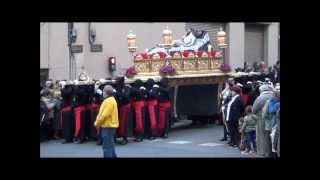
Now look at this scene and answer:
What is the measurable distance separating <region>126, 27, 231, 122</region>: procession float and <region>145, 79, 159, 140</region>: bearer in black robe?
58 centimetres

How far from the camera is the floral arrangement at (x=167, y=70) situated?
15570 millimetres

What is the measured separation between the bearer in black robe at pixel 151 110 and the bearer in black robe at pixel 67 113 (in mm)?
1591

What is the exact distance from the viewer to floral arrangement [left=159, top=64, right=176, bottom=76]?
613 inches

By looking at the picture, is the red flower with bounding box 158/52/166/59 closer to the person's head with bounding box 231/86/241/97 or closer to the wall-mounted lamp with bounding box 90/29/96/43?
the person's head with bounding box 231/86/241/97

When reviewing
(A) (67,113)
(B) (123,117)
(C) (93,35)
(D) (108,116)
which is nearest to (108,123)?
(D) (108,116)

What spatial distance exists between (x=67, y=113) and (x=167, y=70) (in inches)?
96.8

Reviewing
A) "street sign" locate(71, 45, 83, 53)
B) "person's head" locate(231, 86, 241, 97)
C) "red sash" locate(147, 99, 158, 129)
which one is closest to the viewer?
"person's head" locate(231, 86, 241, 97)

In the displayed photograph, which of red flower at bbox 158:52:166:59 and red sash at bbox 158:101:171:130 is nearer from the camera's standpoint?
red sash at bbox 158:101:171:130

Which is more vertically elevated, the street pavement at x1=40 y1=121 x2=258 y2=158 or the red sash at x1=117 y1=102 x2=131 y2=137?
the red sash at x1=117 y1=102 x2=131 y2=137

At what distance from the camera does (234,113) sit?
1361cm

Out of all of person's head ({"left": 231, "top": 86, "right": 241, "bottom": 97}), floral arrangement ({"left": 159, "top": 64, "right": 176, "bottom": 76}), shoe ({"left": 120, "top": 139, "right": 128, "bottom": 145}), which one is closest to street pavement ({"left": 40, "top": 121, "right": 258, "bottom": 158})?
shoe ({"left": 120, "top": 139, "right": 128, "bottom": 145})

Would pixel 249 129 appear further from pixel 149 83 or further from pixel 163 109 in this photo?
pixel 149 83

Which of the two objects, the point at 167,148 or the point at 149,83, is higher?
the point at 149,83
